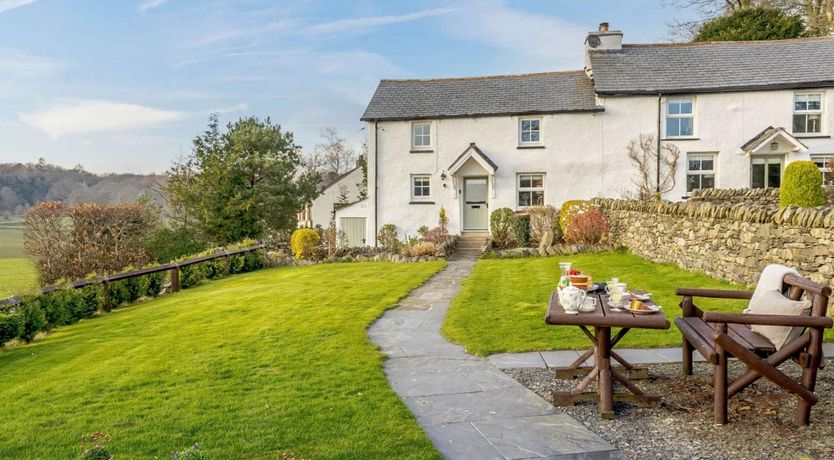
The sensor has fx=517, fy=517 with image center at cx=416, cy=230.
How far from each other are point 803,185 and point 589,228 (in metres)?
5.66

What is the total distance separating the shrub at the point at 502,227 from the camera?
18.5m

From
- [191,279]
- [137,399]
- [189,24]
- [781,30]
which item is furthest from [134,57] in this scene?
[781,30]

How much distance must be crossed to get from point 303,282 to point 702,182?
15758mm

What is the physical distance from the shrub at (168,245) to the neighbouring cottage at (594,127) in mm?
6366

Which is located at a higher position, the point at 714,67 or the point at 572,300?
the point at 714,67

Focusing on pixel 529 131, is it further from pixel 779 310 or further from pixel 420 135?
pixel 779 310

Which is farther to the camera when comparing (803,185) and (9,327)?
(803,185)

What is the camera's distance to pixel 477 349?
20.7 ft

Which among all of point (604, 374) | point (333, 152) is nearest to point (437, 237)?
point (604, 374)

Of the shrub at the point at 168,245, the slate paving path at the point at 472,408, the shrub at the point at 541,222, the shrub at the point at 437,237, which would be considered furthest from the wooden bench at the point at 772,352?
the shrub at the point at 168,245

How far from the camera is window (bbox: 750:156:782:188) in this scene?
19.4 m

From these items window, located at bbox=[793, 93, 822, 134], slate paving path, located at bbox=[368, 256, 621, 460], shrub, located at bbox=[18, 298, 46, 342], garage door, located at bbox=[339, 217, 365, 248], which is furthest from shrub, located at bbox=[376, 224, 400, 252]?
window, located at bbox=[793, 93, 822, 134]

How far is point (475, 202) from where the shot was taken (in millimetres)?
21531

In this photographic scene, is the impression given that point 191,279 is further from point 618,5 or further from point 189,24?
point 618,5
